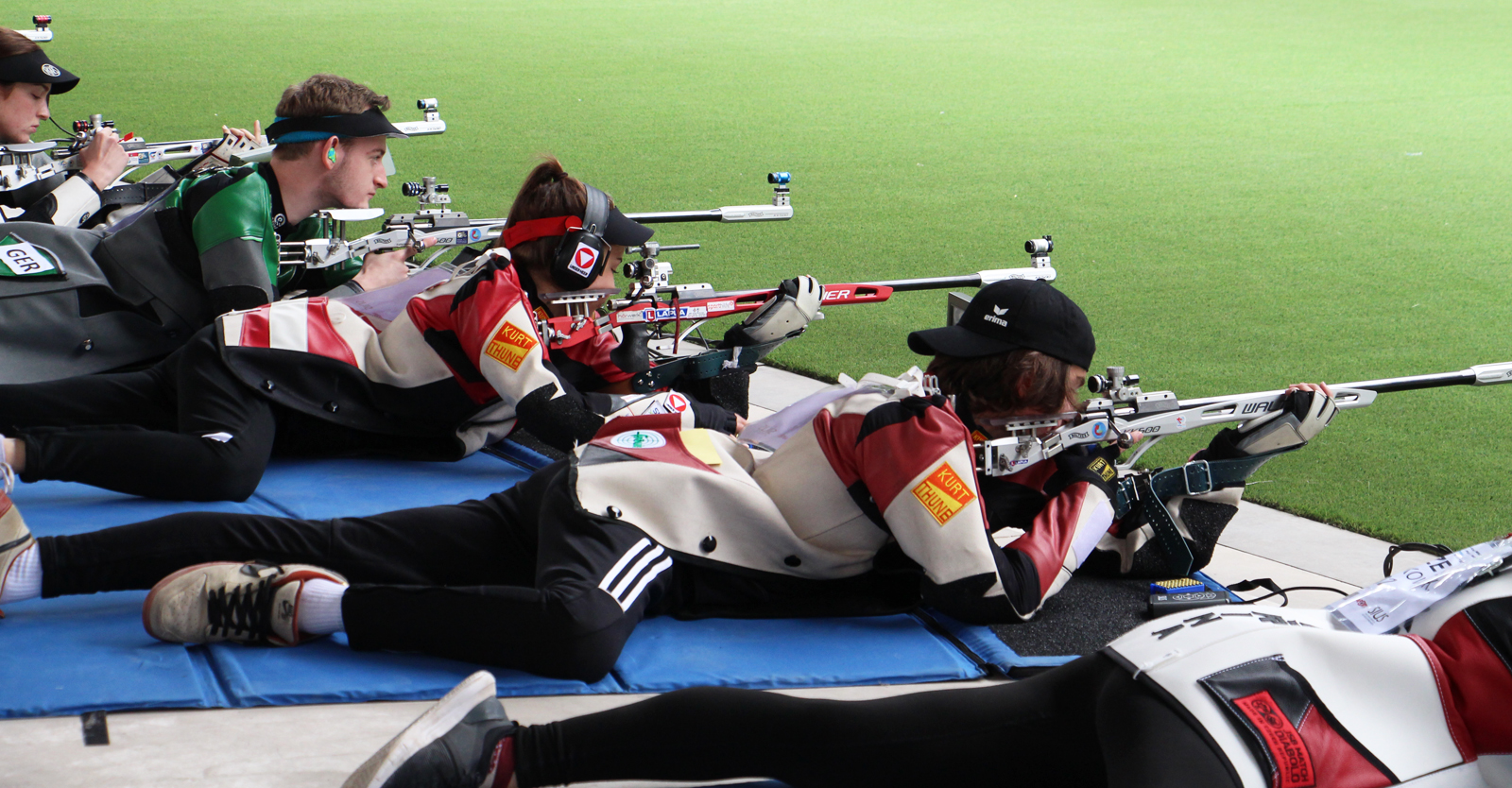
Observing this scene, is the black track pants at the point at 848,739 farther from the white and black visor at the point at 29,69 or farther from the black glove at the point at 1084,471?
the white and black visor at the point at 29,69

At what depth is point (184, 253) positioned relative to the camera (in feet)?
12.5

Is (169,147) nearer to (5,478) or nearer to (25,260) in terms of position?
(25,260)

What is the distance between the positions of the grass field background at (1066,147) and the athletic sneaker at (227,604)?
257cm

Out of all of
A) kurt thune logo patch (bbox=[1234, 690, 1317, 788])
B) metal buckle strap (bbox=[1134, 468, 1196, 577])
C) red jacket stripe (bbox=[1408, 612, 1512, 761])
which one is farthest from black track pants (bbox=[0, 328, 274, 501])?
red jacket stripe (bbox=[1408, 612, 1512, 761])

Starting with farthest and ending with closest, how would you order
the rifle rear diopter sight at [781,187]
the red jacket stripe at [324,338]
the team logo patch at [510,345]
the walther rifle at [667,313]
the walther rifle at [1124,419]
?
Result: the rifle rear diopter sight at [781,187], the walther rifle at [667,313], the red jacket stripe at [324,338], the team logo patch at [510,345], the walther rifle at [1124,419]

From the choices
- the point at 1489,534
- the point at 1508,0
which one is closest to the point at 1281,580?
the point at 1489,534

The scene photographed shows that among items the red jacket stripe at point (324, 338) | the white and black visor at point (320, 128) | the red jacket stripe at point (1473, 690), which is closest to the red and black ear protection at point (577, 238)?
the red jacket stripe at point (324, 338)

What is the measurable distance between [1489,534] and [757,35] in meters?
12.7

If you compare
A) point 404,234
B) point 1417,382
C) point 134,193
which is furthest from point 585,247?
point 134,193

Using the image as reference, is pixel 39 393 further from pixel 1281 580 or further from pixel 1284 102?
pixel 1284 102

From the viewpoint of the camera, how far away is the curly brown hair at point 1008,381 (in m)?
2.56

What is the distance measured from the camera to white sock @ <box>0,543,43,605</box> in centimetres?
236

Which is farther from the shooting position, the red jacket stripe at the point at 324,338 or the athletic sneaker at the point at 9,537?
the red jacket stripe at the point at 324,338

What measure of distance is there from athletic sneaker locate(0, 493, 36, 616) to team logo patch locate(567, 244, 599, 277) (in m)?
1.50
